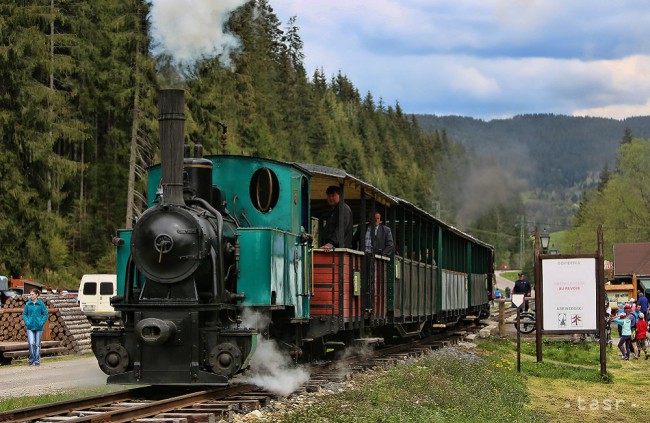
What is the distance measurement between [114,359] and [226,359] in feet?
4.62

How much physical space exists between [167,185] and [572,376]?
10.1m

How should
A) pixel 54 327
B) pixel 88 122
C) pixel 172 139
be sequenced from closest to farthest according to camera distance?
1. pixel 172 139
2. pixel 54 327
3. pixel 88 122

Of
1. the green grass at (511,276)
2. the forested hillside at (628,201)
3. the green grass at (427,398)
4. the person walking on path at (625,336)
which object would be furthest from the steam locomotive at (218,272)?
the green grass at (511,276)

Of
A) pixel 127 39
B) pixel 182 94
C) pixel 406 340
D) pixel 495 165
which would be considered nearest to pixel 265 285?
pixel 182 94

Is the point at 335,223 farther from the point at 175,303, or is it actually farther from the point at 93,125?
the point at 93,125

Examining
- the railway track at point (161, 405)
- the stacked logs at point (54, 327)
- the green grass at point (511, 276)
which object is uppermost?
the green grass at point (511, 276)

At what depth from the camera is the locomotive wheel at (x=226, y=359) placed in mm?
11133

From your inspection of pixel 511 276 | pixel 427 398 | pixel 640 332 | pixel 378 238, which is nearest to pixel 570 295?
pixel 378 238

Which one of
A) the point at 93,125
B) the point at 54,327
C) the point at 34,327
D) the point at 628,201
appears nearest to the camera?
the point at 34,327

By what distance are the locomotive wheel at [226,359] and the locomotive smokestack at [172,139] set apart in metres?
1.83

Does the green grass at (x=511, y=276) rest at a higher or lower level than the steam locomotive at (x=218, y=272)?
higher

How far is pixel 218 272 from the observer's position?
11.6 meters

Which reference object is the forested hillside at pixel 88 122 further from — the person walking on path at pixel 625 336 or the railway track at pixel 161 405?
the person walking on path at pixel 625 336

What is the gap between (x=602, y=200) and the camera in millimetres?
92000
